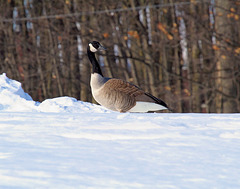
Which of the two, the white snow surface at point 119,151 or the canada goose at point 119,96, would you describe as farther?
the canada goose at point 119,96

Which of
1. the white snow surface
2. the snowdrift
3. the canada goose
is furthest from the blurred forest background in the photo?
the white snow surface

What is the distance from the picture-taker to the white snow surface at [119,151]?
3137 millimetres

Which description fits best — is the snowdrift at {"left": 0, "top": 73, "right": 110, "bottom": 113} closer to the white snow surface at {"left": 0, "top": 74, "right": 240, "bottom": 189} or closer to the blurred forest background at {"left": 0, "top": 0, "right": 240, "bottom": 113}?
the white snow surface at {"left": 0, "top": 74, "right": 240, "bottom": 189}

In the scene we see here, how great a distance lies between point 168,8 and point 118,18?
97.3 inches

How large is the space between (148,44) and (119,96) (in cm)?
1364

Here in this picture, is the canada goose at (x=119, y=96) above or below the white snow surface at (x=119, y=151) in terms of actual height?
above

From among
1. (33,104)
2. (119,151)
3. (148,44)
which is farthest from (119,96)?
(148,44)

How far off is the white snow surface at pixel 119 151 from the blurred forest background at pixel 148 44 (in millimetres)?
11364

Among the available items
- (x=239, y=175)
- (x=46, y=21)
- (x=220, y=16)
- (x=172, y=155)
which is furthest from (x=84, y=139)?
(x=46, y=21)

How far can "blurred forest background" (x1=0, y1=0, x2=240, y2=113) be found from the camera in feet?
57.2

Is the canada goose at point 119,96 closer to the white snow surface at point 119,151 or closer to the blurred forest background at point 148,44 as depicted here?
the white snow surface at point 119,151

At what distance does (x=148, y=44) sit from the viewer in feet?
69.8

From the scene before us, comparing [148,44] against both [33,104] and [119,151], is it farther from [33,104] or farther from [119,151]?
[119,151]

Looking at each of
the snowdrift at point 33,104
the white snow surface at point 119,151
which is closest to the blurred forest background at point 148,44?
the snowdrift at point 33,104
